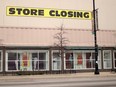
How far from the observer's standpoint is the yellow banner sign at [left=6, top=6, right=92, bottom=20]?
153 ft

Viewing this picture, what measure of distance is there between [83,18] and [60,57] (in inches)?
262

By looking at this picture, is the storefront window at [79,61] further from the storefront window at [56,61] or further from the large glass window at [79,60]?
the storefront window at [56,61]

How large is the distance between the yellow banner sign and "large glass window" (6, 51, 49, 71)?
507 centimetres

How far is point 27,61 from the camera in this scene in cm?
4647

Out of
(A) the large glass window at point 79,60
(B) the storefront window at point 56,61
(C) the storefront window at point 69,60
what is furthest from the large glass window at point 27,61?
(A) the large glass window at point 79,60

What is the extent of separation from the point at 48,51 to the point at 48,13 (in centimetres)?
514

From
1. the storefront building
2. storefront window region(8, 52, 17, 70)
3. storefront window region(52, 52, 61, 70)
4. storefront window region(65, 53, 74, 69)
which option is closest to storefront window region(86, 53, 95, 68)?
the storefront building

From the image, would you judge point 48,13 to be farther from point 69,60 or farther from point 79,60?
point 79,60

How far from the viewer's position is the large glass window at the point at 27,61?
149 ft

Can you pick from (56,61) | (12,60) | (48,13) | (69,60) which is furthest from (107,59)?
(12,60)

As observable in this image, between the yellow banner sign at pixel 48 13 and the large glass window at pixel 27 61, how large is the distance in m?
5.07

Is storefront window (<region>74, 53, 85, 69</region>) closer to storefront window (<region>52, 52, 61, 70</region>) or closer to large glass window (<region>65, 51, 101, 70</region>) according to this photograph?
large glass window (<region>65, 51, 101, 70</region>)

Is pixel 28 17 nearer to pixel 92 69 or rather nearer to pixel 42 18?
pixel 42 18

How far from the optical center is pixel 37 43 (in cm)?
4638
